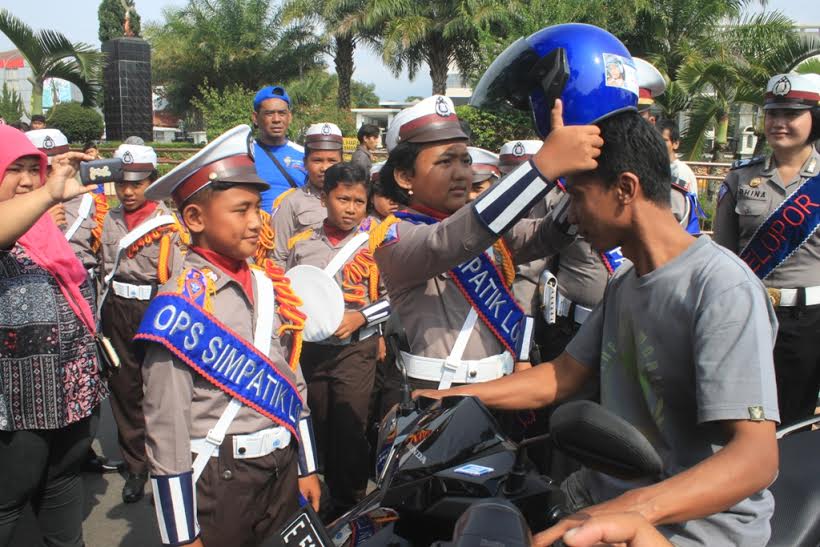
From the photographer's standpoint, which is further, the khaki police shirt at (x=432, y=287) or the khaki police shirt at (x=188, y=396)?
the khaki police shirt at (x=432, y=287)

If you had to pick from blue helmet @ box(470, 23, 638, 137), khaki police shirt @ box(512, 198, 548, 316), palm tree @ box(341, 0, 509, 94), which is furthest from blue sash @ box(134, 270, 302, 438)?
palm tree @ box(341, 0, 509, 94)

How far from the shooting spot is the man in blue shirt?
616 cm

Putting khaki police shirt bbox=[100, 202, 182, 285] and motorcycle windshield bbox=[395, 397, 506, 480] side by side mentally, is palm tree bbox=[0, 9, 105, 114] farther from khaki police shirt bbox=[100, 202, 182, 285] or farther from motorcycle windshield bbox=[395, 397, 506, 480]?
motorcycle windshield bbox=[395, 397, 506, 480]

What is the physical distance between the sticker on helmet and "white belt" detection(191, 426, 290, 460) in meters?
1.66

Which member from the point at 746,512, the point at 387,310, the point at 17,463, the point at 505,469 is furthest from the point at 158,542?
the point at 746,512

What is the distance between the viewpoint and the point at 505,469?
167 cm

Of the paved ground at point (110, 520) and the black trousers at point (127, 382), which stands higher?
the black trousers at point (127, 382)

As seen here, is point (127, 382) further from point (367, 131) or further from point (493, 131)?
point (493, 131)

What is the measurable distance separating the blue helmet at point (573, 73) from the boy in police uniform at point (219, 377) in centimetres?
106

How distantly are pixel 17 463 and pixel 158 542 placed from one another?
1.33 meters

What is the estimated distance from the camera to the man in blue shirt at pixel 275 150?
616 centimetres

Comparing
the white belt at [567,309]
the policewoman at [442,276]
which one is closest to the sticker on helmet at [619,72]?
the policewoman at [442,276]

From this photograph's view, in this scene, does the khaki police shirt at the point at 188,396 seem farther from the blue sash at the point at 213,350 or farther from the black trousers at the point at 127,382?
the black trousers at the point at 127,382

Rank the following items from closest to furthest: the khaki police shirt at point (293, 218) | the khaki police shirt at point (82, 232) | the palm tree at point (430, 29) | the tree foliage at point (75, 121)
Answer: the khaki police shirt at point (293, 218) → the khaki police shirt at point (82, 232) → the tree foliage at point (75, 121) → the palm tree at point (430, 29)
